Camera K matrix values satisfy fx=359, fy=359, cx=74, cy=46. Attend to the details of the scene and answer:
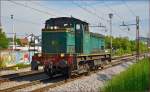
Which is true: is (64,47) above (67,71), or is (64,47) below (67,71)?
above

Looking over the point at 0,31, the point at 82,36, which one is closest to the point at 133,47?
the point at 0,31

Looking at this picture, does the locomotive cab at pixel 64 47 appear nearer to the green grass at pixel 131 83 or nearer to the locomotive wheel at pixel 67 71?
the locomotive wheel at pixel 67 71

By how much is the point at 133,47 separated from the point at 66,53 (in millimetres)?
98571

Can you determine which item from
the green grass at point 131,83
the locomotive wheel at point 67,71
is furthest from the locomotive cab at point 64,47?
the green grass at point 131,83

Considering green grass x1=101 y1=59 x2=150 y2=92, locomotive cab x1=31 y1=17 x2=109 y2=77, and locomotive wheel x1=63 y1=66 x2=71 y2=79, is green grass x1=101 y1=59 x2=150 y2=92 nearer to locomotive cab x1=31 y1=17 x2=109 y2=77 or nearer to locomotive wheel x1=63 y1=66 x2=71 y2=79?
locomotive wheel x1=63 y1=66 x2=71 y2=79

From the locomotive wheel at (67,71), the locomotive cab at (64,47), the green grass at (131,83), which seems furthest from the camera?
the locomotive wheel at (67,71)

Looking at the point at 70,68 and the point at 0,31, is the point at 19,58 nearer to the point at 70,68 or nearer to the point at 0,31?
the point at 70,68

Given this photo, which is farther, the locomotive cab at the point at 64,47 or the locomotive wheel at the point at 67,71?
the locomotive wheel at the point at 67,71

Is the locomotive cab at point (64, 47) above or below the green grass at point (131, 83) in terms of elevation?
above

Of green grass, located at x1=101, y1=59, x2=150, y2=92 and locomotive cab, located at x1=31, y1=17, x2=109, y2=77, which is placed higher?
locomotive cab, located at x1=31, y1=17, x2=109, y2=77

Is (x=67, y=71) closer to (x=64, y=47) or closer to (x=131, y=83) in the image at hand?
(x=64, y=47)

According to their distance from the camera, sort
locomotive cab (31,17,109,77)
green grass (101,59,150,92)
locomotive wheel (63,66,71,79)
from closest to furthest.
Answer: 1. green grass (101,59,150,92)
2. locomotive cab (31,17,109,77)
3. locomotive wheel (63,66,71,79)

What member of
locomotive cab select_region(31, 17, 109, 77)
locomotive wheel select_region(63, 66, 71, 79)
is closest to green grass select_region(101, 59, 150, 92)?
locomotive wheel select_region(63, 66, 71, 79)

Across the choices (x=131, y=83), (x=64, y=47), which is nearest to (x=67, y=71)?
(x=64, y=47)
